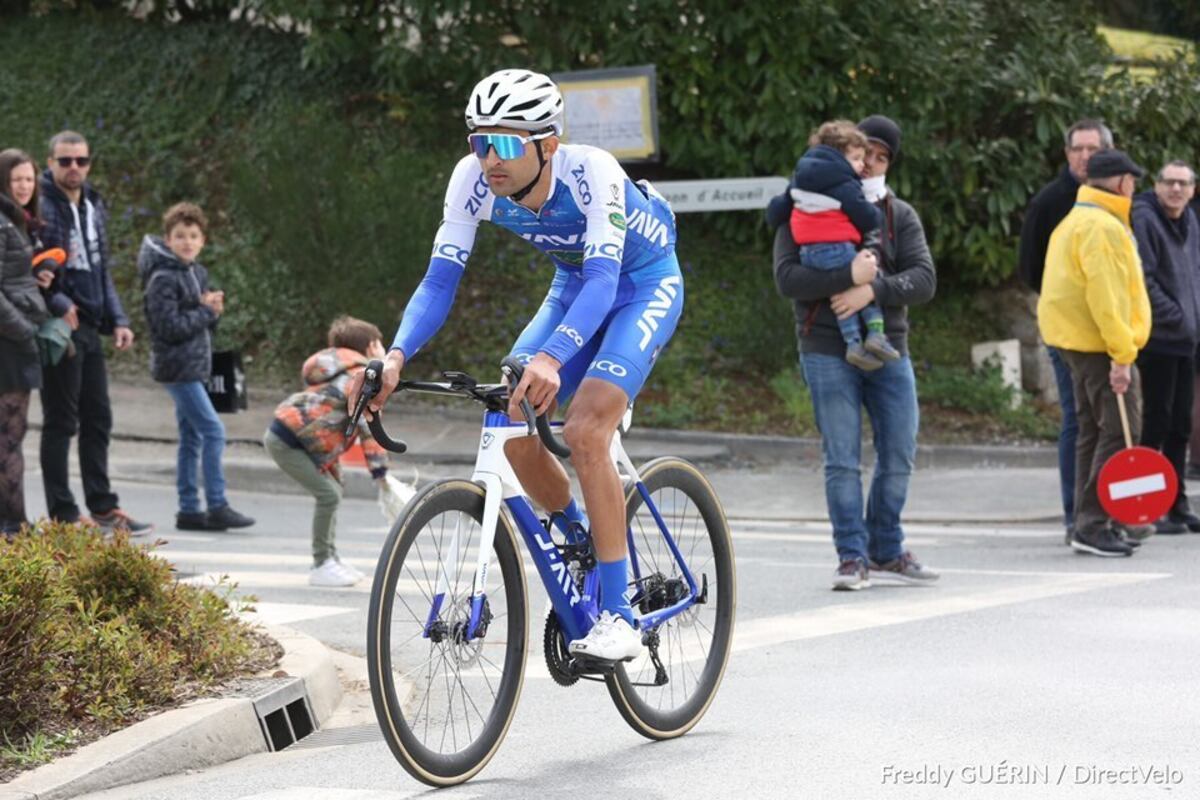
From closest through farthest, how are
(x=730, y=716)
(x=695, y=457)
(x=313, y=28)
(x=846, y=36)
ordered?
(x=730, y=716) → (x=695, y=457) → (x=846, y=36) → (x=313, y=28)

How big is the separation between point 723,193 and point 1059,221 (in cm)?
559

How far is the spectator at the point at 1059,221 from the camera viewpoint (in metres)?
10.7

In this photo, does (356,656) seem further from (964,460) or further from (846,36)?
(846,36)

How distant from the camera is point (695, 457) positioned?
14.8 metres

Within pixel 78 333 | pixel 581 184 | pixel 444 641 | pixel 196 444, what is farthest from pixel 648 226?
pixel 196 444

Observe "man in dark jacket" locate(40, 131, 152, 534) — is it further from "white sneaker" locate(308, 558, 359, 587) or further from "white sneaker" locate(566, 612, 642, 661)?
"white sneaker" locate(566, 612, 642, 661)

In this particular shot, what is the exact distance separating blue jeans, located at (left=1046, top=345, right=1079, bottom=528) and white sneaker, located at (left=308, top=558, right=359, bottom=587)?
3881 millimetres

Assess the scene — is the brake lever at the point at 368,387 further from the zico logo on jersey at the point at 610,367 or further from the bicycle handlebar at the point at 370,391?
the zico logo on jersey at the point at 610,367

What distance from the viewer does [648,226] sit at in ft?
19.9

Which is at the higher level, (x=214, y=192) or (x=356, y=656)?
(x=214, y=192)

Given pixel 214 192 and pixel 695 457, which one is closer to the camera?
pixel 695 457

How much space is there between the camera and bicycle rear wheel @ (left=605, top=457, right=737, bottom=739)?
6109 mm

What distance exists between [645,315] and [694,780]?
4.52 ft

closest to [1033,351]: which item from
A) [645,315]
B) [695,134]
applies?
[695,134]
